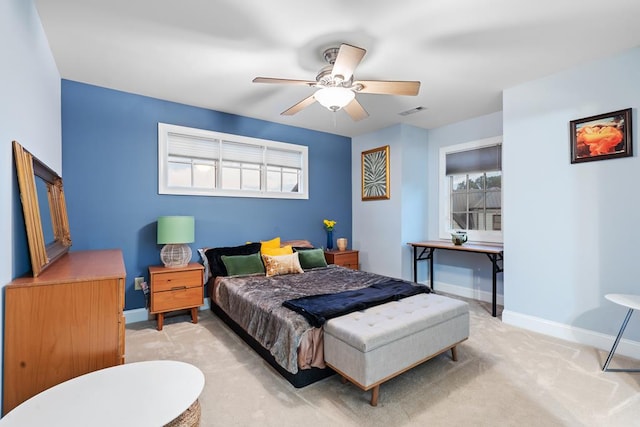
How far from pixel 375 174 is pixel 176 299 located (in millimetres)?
3450

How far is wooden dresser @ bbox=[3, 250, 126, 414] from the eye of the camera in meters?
1.36

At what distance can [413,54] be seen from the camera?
2578 millimetres

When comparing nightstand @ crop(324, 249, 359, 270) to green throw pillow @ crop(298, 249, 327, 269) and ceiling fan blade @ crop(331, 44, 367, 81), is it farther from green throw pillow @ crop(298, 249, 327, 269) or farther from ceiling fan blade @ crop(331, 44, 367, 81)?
ceiling fan blade @ crop(331, 44, 367, 81)

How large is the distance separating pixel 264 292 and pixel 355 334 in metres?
1.20

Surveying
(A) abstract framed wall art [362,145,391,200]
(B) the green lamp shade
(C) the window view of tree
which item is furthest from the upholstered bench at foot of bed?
(A) abstract framed wall art [362,145,391,200]

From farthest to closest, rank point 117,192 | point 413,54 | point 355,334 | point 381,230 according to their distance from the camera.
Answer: point 381,230 < point 117,192 < point 413,54 < point 355,334

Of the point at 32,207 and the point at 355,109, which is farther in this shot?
the point at 355,109

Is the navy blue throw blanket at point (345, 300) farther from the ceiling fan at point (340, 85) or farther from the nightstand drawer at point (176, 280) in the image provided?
the ceiling fan at point (340, 85)

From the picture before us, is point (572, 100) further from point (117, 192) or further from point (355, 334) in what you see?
point (117, 192)

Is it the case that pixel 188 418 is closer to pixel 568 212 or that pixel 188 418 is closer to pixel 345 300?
pixel 345 300

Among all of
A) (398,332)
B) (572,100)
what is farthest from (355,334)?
(572,100)

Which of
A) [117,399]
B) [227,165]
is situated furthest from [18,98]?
[227,165]

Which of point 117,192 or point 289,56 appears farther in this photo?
point 117,192

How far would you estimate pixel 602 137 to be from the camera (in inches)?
106
